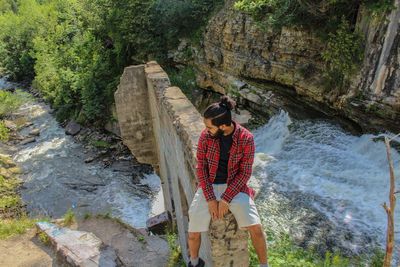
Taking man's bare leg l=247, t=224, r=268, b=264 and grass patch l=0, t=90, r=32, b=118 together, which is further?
grass patch l=0, t=90, r=32, b=118

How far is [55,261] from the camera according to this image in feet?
24.6

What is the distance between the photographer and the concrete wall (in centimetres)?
422

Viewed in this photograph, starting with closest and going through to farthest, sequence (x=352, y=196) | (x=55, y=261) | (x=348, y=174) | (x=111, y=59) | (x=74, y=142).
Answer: (x=55, y=261) < (x=352, y=196) < (x=348, y=174) < (x=74, y=142) < (x=111, y=59)

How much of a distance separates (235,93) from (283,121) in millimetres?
2476

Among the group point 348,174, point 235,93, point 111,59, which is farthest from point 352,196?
point 111,59

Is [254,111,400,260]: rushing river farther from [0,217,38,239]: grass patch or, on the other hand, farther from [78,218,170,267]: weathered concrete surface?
[0,217,38,239]: grass patch

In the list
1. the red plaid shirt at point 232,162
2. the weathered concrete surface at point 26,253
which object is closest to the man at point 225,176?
the red plaid shirt at point 232,162

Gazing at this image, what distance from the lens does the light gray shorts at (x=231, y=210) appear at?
3896mm

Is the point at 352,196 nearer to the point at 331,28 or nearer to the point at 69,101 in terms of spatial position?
the point at 331,28

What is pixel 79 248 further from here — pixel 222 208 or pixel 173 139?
pixel 222 208

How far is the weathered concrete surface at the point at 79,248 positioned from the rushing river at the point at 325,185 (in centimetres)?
321

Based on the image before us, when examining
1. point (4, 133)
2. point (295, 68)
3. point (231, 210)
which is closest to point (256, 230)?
point (231, 210)

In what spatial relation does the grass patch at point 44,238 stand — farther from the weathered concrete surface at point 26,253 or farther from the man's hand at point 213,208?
the man's hand at point 213,208

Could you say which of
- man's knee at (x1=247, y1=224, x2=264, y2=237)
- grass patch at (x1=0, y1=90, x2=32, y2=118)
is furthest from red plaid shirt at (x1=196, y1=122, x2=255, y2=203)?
grass patch at (x1=0, y1=90, x2=32, y2=118)
